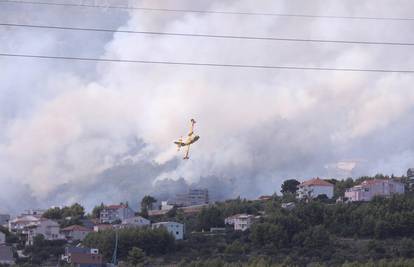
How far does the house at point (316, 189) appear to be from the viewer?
386ft

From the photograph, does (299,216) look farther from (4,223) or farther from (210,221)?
(4,223)

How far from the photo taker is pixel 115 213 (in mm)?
111812

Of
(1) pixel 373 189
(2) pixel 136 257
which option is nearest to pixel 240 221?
(1) pixel 373 189

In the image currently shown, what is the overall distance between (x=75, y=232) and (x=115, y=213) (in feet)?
59.8

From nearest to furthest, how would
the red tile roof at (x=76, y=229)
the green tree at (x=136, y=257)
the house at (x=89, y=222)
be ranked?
the green tree at (x=136, y=257) → the red tile roof at (x=76, y=229) → the house at (x=89, y=222)

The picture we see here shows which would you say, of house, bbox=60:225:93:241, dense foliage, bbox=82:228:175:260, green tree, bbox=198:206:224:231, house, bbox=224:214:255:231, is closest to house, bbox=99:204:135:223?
house, bbox=60:225:93:241

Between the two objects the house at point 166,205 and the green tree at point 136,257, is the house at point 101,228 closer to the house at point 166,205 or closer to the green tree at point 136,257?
the green tree at point 136,257

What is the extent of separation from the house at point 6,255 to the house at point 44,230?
29.5 ft

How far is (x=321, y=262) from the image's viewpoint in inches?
2844

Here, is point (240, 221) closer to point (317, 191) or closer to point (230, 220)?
point (230, 220)

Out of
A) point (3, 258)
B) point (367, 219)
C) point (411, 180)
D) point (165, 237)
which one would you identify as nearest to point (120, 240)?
point (165, 237)

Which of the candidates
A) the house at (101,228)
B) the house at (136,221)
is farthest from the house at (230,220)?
the house at (101,228)

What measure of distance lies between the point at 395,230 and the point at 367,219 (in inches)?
123

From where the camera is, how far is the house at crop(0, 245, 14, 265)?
74.6 m
